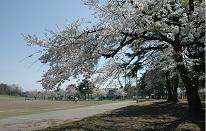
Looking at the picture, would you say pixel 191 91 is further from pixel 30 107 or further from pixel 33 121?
pixel 30 107

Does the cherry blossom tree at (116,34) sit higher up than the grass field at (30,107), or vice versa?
the cherry blossom tree at (116,34)

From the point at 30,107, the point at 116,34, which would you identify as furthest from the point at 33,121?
the point at 30,107

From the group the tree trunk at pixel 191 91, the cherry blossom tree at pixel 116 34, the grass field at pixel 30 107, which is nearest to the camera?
the cherry blossom tree at pixel 116 34

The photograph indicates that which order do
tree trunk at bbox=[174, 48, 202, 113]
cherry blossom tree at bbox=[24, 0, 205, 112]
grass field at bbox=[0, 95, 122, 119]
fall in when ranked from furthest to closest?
grass field at bbox=[0, 95, 122, 119] → tree trunk at bbox=[174, 48, 202, 113] → cherry blossom tree at bbox=[24, 0, 205, 112]

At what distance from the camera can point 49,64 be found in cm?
1625

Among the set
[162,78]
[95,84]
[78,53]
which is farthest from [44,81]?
[162,78]

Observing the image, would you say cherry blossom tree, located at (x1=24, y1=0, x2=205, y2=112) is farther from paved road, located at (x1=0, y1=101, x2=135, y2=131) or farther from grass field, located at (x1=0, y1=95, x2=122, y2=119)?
grass field, located at (x1=0, y1=95, x2=122, y2=119)

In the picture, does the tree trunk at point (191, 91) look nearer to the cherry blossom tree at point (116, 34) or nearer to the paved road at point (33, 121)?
the cherry blossom tree at point (116, 34)

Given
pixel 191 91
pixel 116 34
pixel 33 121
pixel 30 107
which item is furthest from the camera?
pixel 30 107

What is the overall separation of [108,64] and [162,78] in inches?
391

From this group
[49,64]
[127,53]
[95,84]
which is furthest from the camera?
[127,53]

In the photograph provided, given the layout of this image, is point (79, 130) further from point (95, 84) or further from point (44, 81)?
point (95, 84)

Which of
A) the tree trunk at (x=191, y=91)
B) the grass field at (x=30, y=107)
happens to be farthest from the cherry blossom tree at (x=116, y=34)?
the grass field at (x=30, y=107)

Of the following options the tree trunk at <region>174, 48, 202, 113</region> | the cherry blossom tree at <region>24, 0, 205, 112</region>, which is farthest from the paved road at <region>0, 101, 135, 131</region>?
the tree trunk at <region>174, 48, 202, 113</region>
